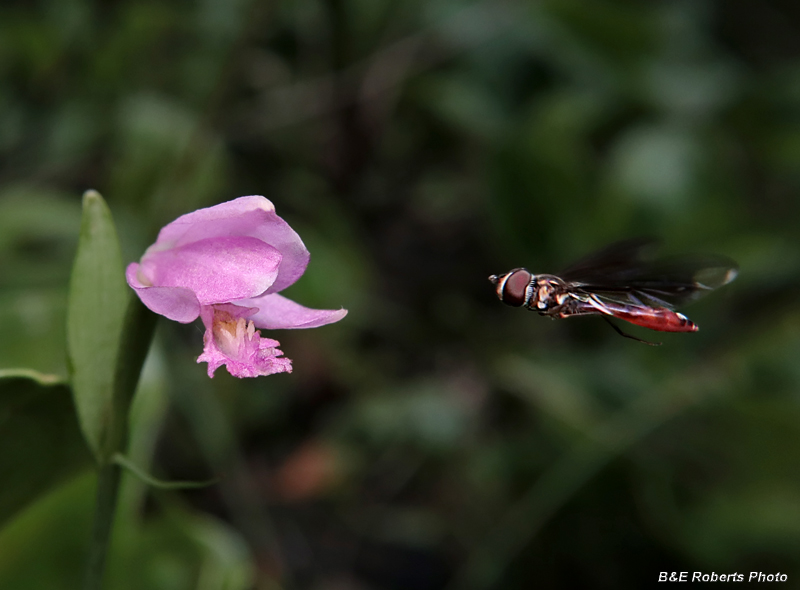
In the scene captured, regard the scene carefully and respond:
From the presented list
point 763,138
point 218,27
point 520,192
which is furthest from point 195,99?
point 763,138

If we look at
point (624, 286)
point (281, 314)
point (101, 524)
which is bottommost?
point (101, 524)

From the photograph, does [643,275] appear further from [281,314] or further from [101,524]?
[101,524]

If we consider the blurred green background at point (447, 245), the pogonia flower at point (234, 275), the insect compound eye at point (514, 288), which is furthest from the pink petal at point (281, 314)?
the blurred green background at point (447, 245)

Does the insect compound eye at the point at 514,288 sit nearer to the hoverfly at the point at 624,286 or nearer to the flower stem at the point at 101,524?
the hoverfly at the point at 624,286

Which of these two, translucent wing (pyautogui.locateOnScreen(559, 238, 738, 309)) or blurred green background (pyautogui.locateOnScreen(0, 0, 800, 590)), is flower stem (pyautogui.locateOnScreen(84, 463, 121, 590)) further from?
blurred green background (pyautogui.locateOnScreen(0, 0, 800, 590))

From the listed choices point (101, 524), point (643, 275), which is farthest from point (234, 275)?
point (643, 275)

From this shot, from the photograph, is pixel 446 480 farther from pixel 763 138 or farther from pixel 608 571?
pixel 763 138
